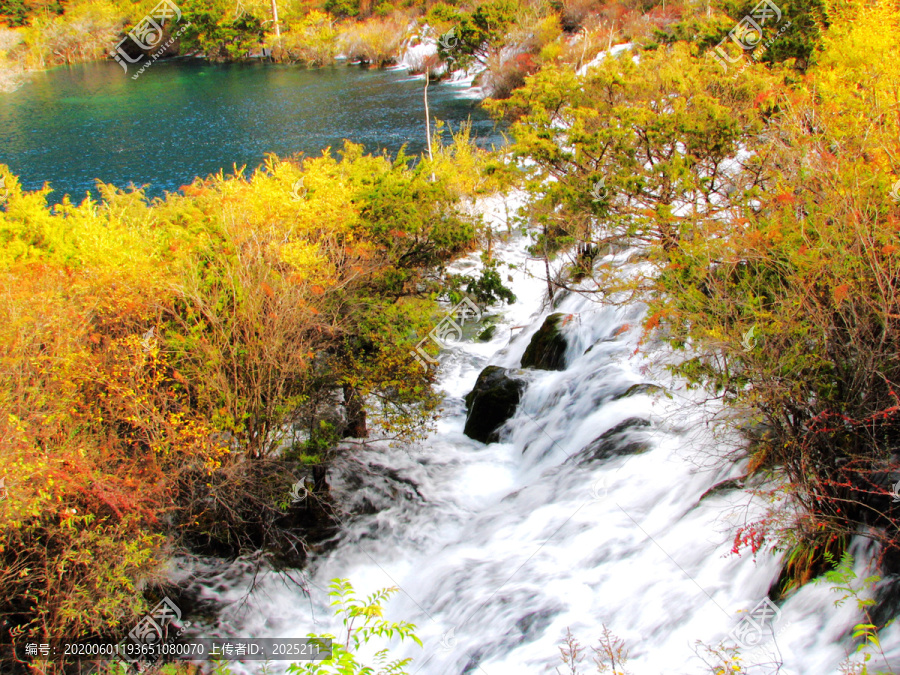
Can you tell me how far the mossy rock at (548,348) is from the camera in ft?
51.4

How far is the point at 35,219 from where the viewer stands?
1659 centimetres

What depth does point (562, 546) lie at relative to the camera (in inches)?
390

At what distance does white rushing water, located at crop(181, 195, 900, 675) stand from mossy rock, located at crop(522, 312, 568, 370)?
39 centimetres

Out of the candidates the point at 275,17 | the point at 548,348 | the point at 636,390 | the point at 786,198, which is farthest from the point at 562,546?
the point at 275,17

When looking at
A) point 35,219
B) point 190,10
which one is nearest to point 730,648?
point 35,219

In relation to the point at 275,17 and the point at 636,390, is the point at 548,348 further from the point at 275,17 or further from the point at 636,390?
the point at 275,17

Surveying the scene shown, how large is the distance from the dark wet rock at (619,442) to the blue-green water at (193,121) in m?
22.9

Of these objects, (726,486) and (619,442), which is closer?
(726,486)

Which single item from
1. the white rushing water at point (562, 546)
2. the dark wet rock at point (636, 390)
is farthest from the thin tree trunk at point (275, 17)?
the dark wet rock at point (636, 390)

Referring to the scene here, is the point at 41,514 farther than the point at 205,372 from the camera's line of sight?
No

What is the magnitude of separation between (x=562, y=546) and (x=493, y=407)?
17.3 feet

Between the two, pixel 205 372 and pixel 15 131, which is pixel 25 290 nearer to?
pixel 205 372

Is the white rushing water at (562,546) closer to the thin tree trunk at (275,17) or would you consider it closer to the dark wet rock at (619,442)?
the dark wet rock at (619,442)

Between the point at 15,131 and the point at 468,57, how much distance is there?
31056 millimetres
